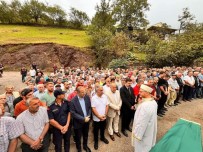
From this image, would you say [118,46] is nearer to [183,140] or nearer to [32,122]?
[32,122]

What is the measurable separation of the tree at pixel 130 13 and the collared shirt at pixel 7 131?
137 ft

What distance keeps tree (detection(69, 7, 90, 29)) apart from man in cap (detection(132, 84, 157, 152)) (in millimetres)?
53004

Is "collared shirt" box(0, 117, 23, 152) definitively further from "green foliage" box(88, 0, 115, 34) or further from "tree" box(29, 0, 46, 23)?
"tree" box(29, 0, 46, 23)

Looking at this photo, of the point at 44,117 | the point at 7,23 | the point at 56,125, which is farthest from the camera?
the point at 7,23

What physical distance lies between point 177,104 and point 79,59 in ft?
61.2

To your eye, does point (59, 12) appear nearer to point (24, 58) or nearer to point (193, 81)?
point (24, 58)

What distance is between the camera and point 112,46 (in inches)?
1000

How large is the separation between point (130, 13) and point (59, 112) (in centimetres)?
4274

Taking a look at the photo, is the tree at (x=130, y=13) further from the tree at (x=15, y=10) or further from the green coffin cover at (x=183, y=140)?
the green coffin cover at (x=183, y=140)

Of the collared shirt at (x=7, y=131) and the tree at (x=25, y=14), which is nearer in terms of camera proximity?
the collared shirt at (x=7, y=131)

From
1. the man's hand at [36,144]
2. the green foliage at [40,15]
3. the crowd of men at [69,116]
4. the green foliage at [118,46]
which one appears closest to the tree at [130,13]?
the green foliage at [40,15]

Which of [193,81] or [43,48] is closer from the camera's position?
[193,81]

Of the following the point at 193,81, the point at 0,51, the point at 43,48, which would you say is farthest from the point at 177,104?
the point at 0,51

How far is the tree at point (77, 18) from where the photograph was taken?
181 ft
